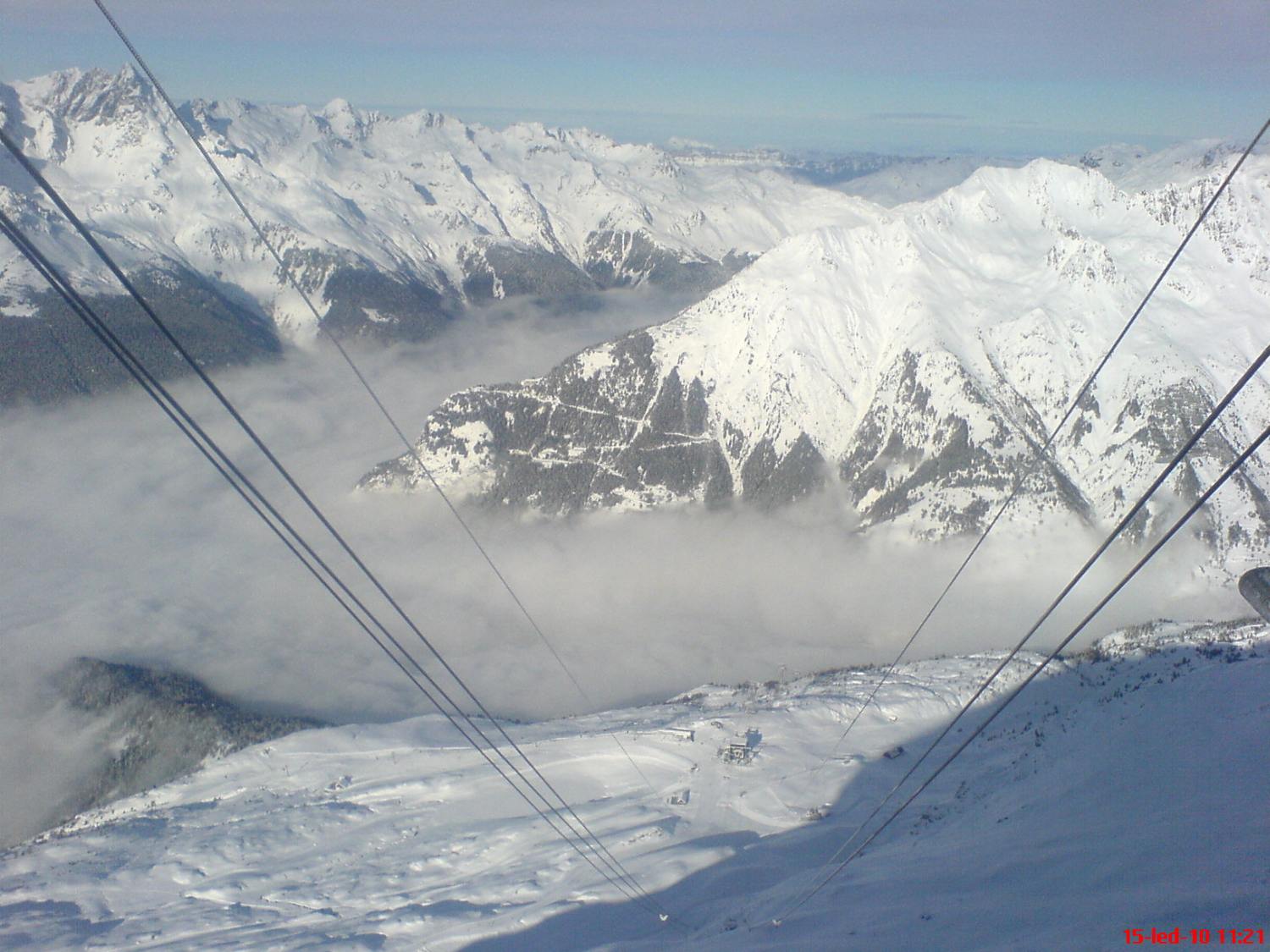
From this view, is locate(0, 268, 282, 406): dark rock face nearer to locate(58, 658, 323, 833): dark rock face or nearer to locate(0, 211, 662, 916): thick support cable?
locate(58, 658, 323, 833): dark rock face

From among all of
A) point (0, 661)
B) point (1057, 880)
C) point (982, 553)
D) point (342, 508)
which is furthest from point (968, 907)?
point (342, 508)

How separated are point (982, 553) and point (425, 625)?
3039 inches

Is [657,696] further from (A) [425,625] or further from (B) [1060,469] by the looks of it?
(B) [1060,469]

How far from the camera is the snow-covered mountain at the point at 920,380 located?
105812mm

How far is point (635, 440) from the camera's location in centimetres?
12550

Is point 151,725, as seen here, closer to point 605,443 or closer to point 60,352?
point 605,443

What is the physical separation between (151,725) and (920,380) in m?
107

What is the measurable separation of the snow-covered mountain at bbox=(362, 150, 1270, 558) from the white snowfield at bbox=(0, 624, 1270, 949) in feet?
195

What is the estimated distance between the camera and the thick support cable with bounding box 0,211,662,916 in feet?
26.2

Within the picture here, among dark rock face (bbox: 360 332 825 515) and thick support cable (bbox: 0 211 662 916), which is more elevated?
thick support cable (bbox: 0 211 662 916)

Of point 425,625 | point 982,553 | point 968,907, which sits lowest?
point 425,625

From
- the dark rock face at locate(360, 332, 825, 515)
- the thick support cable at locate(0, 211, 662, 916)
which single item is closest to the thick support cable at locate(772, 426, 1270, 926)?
the thick support cable at locate(0, 211, 662, 916)
